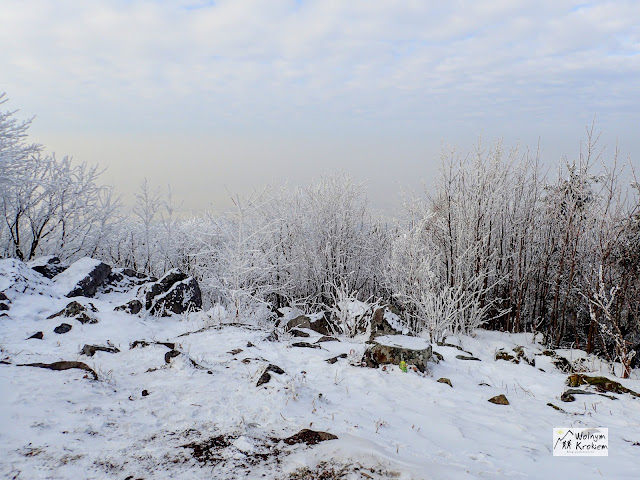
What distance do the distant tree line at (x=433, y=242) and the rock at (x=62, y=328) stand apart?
3218mm

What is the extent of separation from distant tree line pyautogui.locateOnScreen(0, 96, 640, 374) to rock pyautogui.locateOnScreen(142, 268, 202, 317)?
708 mm

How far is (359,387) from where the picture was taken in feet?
16.3

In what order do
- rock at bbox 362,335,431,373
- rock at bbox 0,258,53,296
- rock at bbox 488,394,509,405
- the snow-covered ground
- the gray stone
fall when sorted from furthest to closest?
the gray stone → rock at bbox 0,258,53,296 → rock at bbox 362,335,431,373 → rock at bbox 488,394,509,405 → the snow-covered ground

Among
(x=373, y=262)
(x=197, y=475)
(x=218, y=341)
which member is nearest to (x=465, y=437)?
(x=197, y=475)

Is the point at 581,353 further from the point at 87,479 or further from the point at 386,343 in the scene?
the point at 87,479

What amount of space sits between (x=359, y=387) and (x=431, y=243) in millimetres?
9300

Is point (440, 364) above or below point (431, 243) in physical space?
below

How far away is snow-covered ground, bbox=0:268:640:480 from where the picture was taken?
2797 millimetres

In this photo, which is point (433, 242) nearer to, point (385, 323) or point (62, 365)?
point (385, 323)

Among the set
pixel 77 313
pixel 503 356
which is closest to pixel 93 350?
pixel 77 313

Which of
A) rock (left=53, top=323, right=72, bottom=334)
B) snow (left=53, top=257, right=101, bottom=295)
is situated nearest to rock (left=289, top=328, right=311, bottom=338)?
rock (left=53, top=323, right=72, bottom=334)

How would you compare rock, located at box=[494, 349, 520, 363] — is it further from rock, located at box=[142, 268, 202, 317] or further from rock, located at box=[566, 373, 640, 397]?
rock, located at box=[142, 268, 202, 317]

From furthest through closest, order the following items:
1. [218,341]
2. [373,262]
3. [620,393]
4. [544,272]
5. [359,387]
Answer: [373,262], [544,272], [218,341], [620,393], [359,387]

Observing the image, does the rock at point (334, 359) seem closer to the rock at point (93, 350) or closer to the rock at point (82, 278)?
the rock at point (93, 350)
